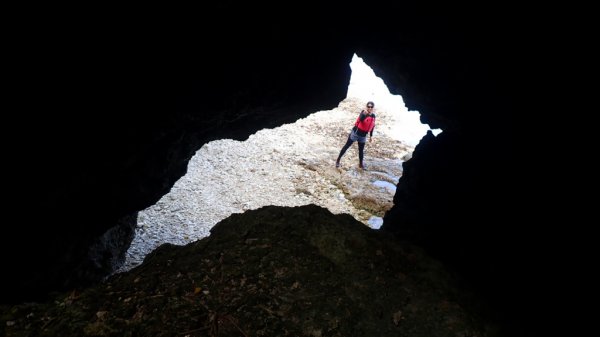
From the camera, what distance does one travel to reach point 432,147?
7707 millimetres

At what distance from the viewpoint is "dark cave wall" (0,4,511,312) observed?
3.70 metres

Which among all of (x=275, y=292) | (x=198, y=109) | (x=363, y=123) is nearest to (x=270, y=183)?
(x=363, y=123)

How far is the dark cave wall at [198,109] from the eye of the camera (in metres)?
3.70

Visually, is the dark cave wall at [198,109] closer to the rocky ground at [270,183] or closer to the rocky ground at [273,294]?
the rocky ground at [270,183]

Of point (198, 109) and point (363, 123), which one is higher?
point (198, 109)

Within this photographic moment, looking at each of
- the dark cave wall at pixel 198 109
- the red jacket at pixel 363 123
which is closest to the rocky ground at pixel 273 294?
the dark cave wall at pixel 198 109

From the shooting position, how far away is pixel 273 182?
1276 cm

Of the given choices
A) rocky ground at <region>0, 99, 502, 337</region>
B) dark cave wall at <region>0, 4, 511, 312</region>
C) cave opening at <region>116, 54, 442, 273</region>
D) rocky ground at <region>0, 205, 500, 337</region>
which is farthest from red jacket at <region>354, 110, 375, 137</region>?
rocky ground at <region>0, 205, 500, 337</region>

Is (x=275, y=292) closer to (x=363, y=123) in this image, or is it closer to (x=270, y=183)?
(x=270, y=183)

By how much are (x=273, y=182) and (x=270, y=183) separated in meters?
0.15

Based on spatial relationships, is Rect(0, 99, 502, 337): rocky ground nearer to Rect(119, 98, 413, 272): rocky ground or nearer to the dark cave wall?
the dark cave wall

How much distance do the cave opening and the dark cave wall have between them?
5.81ft

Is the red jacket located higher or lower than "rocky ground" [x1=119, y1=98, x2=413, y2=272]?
higher

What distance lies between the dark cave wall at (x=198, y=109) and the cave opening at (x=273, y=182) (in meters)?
1.77
